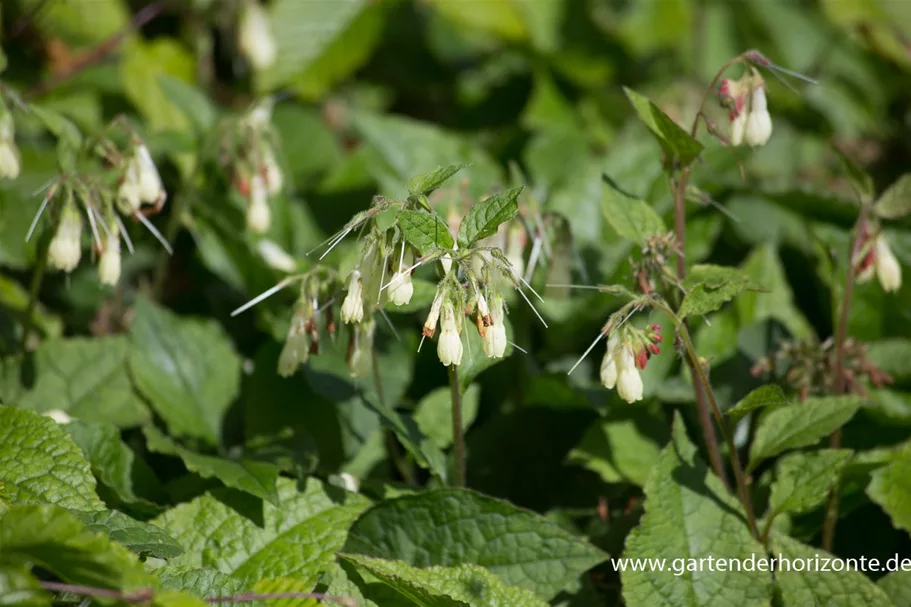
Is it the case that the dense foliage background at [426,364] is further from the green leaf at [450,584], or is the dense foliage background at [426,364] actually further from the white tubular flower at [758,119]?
the white tubular flower at [758,119]

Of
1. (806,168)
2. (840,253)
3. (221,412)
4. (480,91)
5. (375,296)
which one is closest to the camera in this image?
(375,296)

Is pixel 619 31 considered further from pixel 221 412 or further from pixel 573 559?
pixel 573 559

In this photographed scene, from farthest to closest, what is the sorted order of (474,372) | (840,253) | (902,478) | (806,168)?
(806,168), (840,253), (902,478), (474,372)

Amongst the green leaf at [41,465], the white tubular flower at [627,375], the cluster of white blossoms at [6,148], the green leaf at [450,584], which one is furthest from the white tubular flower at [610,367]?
the cluster of white blossoms at [6,148]

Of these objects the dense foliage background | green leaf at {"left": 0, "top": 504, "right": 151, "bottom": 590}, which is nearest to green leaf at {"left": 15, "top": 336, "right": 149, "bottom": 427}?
the dense foliage background

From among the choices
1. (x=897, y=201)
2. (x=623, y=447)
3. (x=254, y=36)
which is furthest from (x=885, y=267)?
(x=254, y=36)

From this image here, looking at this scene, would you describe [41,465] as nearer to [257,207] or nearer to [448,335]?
[448,335]

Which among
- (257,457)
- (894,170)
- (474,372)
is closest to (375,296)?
(474,372)
